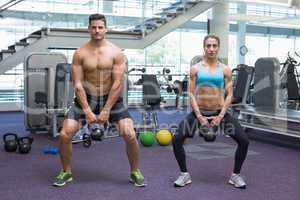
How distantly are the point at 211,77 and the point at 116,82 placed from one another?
739mm

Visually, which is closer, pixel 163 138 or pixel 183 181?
pixel 183 181

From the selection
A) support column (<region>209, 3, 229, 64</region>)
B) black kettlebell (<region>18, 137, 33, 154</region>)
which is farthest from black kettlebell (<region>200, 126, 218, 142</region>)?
support column (<region>209, 3, 229, 64</region>)

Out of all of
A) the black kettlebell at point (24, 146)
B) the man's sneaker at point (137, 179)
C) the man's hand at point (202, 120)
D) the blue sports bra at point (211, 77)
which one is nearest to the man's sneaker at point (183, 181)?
the man's sneaker at point (137, 179)

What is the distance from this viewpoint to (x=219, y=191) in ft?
9.63

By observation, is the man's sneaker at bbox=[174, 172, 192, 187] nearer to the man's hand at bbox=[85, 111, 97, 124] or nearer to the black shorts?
the black shorts

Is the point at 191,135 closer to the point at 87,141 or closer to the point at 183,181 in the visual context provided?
the point at 183,181

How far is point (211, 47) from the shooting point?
296 cm

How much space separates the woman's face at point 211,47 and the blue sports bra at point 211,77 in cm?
11

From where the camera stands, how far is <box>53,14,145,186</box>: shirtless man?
2932 millimetres

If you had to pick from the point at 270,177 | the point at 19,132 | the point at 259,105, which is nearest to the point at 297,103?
the point at 259,105

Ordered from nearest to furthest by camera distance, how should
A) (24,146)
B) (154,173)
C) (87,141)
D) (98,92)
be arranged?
(98,92) → (154,173) → (24,146) → (87,141)

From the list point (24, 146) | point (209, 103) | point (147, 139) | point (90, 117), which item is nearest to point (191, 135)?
point (209, 103)

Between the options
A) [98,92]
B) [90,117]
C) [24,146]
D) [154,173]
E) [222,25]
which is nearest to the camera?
[90,117]

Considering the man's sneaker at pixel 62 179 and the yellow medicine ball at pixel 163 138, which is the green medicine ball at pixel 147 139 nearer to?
the yellow medicine ball at pixel 163 138
